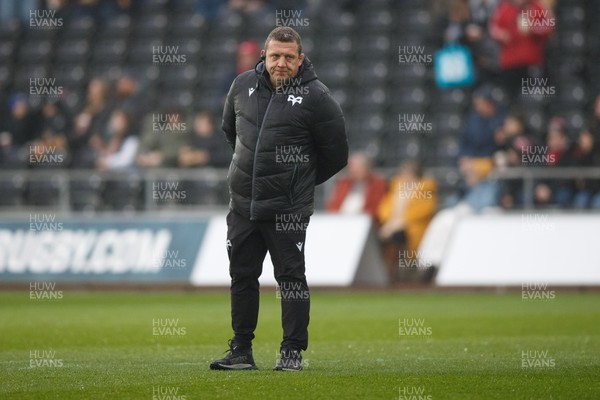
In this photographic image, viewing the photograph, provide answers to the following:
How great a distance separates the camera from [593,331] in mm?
14438

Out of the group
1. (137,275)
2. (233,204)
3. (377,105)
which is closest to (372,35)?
(377,105)

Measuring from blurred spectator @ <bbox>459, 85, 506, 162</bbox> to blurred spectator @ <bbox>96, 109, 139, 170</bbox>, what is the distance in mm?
6240

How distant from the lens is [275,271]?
10219 mm

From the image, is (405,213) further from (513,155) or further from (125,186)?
(125,186)

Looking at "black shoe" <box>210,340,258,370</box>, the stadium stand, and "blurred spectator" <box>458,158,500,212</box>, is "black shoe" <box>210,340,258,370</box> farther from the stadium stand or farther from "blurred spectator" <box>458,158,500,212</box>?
the stadium stand

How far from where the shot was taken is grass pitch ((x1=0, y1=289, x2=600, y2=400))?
896 cm

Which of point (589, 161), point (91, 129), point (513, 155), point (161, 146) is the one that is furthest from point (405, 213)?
point (91, 129)

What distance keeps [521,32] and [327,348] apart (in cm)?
1257

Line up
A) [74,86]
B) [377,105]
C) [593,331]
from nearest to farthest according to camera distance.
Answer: [593,331] < [377,105] < [74,86]

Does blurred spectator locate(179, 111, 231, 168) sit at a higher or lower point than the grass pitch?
higher

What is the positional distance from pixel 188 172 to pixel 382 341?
1061 cm

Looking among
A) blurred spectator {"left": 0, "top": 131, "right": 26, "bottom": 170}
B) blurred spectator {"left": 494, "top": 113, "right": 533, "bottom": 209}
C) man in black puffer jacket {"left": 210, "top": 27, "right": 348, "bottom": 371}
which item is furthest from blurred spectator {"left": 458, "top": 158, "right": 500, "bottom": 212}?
man in black puffer jacket {"left": 210, "top": 27, "right": 348, "bottom": 371}

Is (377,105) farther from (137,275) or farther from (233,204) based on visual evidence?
(233,204)

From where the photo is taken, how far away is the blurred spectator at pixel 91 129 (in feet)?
85.1
